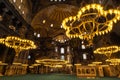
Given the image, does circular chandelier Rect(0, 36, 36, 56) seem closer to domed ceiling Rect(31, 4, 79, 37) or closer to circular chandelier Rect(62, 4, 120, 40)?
circular chandelier Rect(62, 4, 120, 40)

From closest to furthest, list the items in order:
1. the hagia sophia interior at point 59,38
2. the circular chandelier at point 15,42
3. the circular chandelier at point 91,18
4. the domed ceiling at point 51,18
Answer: the circular chandelier at point 91,18 → the hagia sophia interior at point 59,38 → the circular chandelier at point 15,42 → the domed ceiling at point 51,18

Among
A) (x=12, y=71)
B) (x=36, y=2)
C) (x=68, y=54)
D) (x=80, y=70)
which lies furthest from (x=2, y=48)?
(x=68, y=54)

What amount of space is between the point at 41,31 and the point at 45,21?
244 centimetres

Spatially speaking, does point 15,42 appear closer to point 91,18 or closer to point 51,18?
point 91,18

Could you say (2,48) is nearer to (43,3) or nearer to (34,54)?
(34,54)

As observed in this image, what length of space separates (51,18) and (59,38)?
678cm

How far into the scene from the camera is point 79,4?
2505 centimetres

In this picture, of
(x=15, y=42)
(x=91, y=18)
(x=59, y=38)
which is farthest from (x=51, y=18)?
(x=91, y=18)

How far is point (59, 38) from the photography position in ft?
118

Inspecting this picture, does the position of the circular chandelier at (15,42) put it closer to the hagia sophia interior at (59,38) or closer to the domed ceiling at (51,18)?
the hagia sophia interior at (59,38)

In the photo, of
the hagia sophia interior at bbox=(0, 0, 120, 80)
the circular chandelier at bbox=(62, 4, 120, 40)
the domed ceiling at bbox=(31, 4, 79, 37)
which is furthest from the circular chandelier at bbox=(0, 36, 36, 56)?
the domed ceiling at bbox=(31, 4, 79, 37)

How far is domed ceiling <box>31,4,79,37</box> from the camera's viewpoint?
2666 centimetres

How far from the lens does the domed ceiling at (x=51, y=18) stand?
26656 millimetres

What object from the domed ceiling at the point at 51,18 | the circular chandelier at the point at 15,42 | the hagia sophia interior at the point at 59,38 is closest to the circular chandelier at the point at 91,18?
the hagia sophia interior at the point at 59,38
